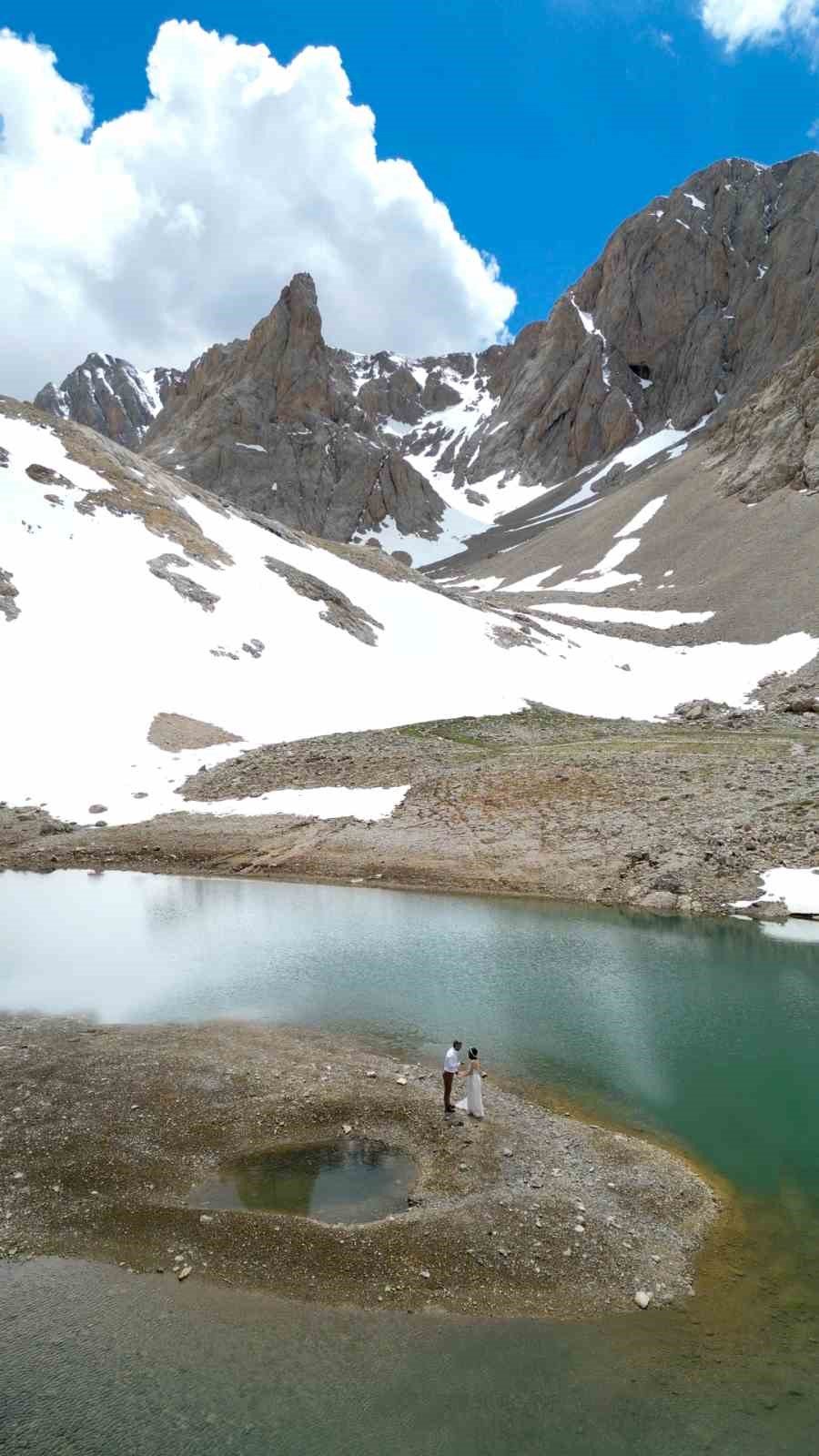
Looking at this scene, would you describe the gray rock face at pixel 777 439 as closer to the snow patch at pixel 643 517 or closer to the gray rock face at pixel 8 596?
the snow patch at pixel 643 517

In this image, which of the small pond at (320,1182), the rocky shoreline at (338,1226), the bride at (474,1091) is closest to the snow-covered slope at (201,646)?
the rocky shoreline at (338,1226)

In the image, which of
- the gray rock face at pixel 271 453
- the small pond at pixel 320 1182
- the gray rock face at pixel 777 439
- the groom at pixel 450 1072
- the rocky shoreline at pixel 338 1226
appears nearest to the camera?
the rocky shoreline at pixel 338 1226

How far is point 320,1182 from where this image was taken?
13016 mm

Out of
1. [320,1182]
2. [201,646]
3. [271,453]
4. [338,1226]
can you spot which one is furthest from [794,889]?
[271,453]

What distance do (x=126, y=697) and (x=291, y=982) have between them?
101ft

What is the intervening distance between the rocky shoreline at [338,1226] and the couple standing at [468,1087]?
0.24m

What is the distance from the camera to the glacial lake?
8.66 meters

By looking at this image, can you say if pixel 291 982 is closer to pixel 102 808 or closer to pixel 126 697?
pixel 102 808

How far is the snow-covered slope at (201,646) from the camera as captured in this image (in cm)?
4509

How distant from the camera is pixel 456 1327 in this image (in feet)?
Result: 32.3

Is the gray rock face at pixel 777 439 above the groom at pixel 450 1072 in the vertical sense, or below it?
above

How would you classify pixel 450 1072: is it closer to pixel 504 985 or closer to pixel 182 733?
pixel 504 985

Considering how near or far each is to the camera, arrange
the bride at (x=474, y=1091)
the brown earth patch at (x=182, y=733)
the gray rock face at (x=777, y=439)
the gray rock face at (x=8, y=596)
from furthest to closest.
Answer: the gray rock face at (x=777, y=439) → the gray rock face at (x=8, y=596) → the brown earth patch at (x=182, y=733) → the bride at (x=474, y=1091)

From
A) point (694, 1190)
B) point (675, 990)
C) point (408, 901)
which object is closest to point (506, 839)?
point (408, 901)
